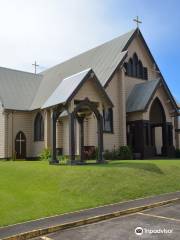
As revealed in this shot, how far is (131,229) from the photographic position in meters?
9.42

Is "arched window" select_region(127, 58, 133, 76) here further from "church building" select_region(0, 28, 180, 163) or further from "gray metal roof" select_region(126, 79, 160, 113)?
"gray metal roof" select_region(126, 79, 160, 113)

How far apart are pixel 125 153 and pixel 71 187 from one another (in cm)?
1521

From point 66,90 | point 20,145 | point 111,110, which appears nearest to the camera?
point 66,90

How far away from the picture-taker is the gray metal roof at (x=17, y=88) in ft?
113

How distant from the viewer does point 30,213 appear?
1105 cm

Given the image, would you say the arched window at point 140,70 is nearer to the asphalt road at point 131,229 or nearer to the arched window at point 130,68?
the arched window at point 130,68

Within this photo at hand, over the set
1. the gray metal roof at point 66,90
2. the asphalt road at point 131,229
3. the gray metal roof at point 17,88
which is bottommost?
the asphalt road at point 131,229

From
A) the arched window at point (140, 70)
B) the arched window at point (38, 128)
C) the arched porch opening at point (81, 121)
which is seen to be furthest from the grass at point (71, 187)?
the arched window at point (140, 70)

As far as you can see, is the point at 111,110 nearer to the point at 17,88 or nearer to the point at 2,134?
the point at 2,134

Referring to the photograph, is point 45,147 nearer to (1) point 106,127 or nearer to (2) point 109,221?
(1) point 106,127

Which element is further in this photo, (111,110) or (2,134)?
(2,134)

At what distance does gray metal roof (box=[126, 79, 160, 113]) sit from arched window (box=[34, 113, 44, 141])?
8.33m

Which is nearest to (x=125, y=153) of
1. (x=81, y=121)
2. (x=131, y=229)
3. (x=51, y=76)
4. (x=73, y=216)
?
(x=81, y=121)

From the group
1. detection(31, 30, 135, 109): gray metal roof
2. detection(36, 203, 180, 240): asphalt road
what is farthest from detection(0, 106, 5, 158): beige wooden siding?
detection(36, 203, 180, 240): asphalt road
